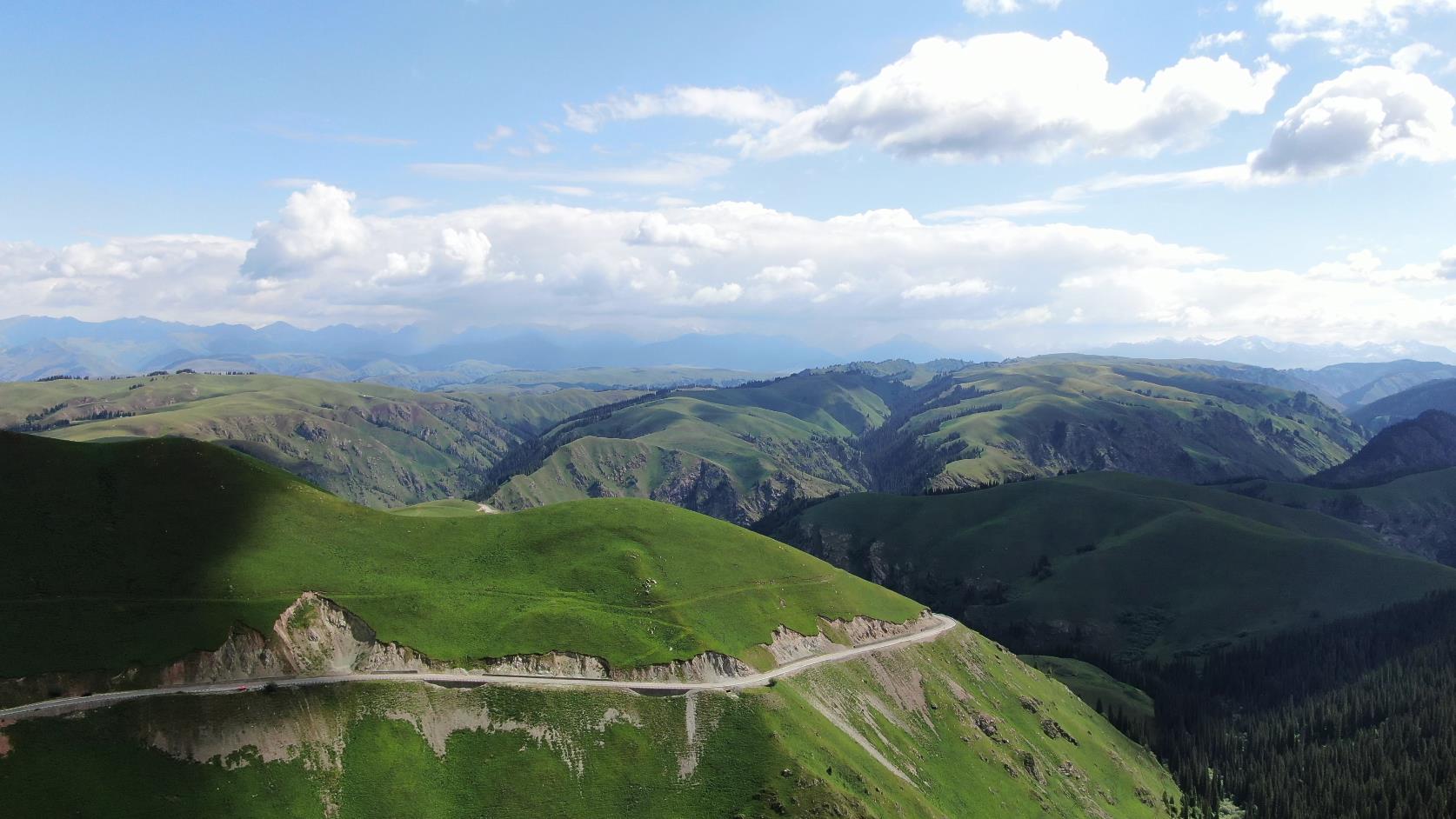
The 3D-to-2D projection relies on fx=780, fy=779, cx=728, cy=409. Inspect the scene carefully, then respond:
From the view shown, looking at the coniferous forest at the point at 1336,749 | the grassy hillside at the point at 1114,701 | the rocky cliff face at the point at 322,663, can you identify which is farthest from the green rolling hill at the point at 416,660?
the grassy hillside at the point at 1114,701

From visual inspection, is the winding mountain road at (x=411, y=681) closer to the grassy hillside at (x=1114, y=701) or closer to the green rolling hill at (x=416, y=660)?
the green rolling hill at (x=416, y=660)

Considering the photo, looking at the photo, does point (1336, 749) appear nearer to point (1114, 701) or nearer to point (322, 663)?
point (1114, 701)

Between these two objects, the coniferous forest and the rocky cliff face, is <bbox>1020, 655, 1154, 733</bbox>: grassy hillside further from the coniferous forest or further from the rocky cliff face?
the rocky cliff face

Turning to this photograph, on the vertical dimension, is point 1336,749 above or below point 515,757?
below

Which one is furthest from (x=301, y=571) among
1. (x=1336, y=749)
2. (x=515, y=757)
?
(x=1336, y=749)

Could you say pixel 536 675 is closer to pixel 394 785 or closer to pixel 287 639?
pixel 394 785

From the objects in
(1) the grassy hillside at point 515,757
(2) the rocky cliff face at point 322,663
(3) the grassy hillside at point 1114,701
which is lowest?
(3) the grassy hillside at point 1114,701

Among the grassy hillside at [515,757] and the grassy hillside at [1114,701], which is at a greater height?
the grassy hillside at [515,757]
